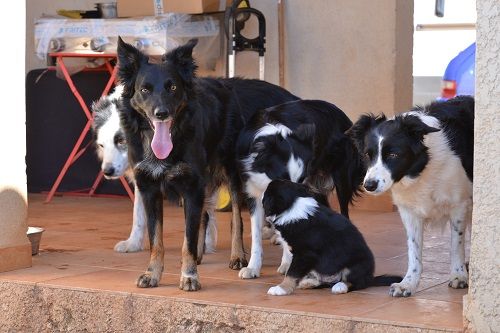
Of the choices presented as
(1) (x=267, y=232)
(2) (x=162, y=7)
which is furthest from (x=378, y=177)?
(2) (x=162, y=7)

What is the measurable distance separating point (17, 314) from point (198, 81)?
1.66 meters

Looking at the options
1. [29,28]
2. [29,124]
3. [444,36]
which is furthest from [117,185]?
[444,36]

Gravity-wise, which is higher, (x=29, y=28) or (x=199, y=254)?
(x=29, y=28)

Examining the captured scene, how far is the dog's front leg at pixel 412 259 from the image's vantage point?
4781 mm

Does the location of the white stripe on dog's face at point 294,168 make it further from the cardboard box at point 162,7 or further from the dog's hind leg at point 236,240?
the cardboard box at point 162,7

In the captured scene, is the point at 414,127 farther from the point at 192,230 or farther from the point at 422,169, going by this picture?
the point at 192,230

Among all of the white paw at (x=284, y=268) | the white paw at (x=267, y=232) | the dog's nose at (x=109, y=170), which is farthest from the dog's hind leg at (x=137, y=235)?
the white paw at (x=284, y=268)

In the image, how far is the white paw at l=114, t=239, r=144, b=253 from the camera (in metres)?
6.23

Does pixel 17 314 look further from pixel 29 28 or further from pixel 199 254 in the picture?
pixel 29 28

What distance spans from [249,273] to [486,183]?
5.64ft

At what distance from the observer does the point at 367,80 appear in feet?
25.8

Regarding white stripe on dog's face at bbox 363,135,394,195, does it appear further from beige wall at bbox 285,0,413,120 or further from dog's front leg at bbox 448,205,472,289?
beige wall at bbox 285,0,413,120

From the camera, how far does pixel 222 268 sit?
224 inches

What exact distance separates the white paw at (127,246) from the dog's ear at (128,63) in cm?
140
